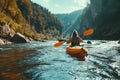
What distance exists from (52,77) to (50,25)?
166m

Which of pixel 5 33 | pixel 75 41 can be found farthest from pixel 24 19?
pixel 75 41

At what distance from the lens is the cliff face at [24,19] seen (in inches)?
2709

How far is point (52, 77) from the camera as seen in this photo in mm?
10305

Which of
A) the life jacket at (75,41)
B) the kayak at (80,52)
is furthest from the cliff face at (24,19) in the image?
the kayak at (80,52)

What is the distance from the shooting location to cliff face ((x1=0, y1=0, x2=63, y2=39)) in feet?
226

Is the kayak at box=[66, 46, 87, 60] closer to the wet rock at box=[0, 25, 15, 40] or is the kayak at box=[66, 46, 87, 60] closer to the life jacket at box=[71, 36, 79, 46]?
the life jacket at box=[71, 36, 79, 46]

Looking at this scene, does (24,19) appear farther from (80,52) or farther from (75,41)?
(80,52)

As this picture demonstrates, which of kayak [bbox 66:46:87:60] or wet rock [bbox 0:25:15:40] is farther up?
wet rock [bbox 0:25:15:40]

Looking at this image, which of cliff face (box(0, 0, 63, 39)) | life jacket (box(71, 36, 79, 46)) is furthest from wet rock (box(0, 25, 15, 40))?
life jacket (box(71, 36, 79, 46))

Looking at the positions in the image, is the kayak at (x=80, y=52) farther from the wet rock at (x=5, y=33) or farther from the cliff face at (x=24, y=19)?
the cliff face at (x=24, y=19)

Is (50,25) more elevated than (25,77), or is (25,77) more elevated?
(50,25)

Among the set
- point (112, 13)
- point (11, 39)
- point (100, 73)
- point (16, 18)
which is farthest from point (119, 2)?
point (100, 73)

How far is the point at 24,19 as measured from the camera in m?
108

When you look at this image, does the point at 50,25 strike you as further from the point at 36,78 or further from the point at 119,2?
the point at 36,78
